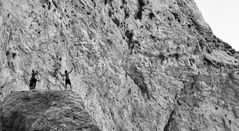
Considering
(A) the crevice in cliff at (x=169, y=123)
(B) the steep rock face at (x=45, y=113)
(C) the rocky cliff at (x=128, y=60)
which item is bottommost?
(B) the steep rock face at (x=45, y=113)

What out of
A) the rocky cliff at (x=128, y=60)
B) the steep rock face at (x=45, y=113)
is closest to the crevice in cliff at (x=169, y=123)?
the rocky cliff at (x=128, y=60)

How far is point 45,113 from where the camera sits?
1800cm

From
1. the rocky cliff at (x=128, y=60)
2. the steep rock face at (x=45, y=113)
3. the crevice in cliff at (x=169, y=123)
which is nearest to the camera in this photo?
the steep rock face at (x=45, y=113)

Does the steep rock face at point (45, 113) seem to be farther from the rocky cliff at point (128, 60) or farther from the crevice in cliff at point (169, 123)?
Answer: the crevice in cliff at point (169, 123)

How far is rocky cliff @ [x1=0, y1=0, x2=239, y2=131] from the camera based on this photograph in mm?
31469

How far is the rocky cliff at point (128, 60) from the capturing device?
31469 mm

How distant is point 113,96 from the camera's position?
3919cm

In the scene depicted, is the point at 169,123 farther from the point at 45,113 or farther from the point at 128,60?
the point at 45,113

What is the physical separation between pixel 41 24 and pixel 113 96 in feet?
33.5

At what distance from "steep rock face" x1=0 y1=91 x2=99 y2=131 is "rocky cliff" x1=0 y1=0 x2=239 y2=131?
8.46m

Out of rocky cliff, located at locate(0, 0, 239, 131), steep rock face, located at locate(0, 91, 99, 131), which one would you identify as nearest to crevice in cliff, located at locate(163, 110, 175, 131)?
rocky cliff, located at locate(0, 0, 239, 131)

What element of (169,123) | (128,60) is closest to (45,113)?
(128,60)

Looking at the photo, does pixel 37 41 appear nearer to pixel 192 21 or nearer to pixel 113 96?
pixel 113 96

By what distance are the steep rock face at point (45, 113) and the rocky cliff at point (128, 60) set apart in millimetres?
8456
